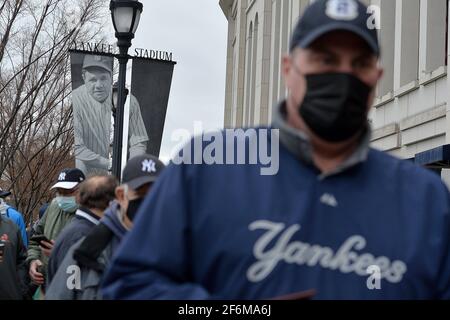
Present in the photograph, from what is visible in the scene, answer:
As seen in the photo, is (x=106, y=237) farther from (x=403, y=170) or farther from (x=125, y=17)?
(x=125, y=17)

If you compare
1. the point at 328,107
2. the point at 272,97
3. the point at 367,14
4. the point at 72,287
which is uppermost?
the point at 272,97

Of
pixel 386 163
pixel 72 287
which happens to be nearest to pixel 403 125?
pixel 72 287

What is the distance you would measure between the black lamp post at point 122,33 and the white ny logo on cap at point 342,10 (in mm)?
8770

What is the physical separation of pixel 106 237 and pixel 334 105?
306 centimetres

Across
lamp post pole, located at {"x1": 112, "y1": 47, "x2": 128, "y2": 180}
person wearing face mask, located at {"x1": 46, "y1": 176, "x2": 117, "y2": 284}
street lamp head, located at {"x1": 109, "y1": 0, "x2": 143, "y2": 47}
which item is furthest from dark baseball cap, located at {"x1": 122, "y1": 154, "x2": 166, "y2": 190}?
street lamp head, located at {"x1": 109, "y1": 0, "x2": 143, "y2": 47}

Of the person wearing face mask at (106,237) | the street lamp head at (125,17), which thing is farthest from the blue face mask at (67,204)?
the person wearing face mask at (106,237)

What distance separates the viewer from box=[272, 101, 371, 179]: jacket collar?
8.54 feet

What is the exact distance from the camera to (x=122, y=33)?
37.9 ft

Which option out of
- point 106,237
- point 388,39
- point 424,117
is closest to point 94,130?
point 106,237

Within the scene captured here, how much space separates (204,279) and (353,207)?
47 centimetres

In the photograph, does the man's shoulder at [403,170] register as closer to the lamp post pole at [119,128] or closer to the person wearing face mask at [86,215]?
the person wearing face mask at [86,215]

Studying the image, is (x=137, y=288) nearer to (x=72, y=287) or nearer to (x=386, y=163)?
(x=386, y=163)

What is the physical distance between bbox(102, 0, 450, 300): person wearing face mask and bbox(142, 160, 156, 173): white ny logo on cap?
2721 mm
